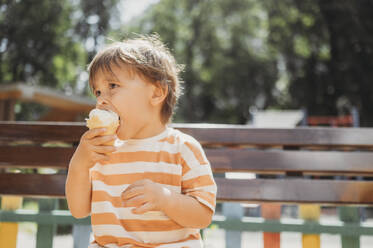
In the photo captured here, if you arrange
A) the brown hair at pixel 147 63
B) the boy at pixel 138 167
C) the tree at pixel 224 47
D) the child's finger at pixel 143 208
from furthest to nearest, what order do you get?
the tree at pixel 224 47 → the brown hair at pixel 147 63 → the boy at pixel 138 167 → the child's finger at pixel 143 208

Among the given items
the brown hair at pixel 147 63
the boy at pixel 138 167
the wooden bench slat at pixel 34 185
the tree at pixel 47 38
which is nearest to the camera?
the boy at pixel 138 167

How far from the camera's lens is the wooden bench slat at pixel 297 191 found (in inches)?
76.2

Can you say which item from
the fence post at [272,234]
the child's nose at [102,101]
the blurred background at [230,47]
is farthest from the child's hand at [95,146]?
the blurred background at [230,47]

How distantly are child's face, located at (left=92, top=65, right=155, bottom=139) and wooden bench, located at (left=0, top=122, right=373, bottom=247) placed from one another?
49cm

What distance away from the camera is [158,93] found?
164cm

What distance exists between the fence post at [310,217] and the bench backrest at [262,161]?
0.24 metres

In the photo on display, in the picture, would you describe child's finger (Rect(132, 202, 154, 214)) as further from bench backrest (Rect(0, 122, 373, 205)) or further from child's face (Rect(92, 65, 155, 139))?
bench backrest (Rect(0, 122, 373, 205))

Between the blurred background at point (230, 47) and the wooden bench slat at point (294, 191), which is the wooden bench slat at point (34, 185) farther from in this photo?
the blurred background at point (230, 47)

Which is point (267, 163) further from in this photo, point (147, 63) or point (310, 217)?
point (147, 63)

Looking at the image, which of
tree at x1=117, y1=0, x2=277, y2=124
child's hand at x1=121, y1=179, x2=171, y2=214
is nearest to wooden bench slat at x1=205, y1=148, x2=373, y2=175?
child's hand at x1=121, y1=179, x2=171, y2=214

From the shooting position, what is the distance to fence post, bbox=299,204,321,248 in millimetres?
2150

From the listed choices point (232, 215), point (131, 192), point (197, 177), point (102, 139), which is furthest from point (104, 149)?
point (232, 215)

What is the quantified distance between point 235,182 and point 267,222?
38cm

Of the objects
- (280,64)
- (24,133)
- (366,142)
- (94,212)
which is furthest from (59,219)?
(280,64)
